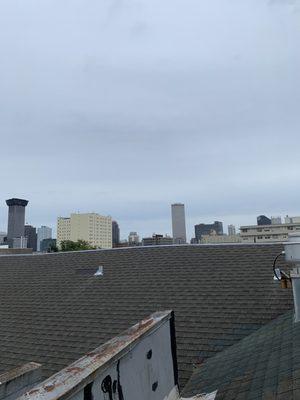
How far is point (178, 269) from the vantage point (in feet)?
42.1

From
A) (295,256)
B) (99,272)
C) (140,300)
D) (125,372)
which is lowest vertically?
(140,300)

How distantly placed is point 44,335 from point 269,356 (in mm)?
6559

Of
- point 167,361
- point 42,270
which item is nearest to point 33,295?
point 42,270

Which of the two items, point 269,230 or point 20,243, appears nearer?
point 20,243

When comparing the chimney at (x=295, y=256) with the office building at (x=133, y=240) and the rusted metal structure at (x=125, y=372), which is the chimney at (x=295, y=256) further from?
the office building at (x=133, y=240)

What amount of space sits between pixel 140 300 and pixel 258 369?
630 cm

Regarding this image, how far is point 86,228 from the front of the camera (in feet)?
465

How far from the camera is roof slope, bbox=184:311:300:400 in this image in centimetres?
396

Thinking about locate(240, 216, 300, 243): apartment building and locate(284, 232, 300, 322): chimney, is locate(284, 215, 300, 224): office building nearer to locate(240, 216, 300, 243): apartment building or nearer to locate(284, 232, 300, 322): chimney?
locate(240, 216, 300, 243): apartment building

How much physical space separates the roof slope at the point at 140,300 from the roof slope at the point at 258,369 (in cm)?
80

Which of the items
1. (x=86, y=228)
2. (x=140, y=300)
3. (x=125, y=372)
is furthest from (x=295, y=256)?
(x=86, y=228)

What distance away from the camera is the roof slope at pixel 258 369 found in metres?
3.96

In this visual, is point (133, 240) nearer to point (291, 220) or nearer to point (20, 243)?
point (291, 220)

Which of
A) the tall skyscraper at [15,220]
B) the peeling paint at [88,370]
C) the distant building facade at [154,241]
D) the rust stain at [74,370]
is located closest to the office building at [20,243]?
the distant building facade at [154,241]
